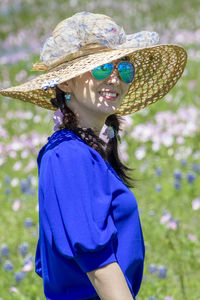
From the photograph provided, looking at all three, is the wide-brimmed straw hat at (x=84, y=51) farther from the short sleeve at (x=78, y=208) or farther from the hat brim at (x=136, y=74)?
the short sleeve at (x=78, y=208)

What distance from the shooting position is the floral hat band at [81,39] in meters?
1.85

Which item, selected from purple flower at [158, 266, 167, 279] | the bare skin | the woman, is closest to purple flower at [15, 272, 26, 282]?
purple flower at [158, 266, 167, 279]

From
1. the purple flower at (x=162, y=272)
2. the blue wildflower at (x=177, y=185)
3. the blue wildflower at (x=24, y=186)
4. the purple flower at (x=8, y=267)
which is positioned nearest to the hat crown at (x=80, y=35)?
the purple flower at (x=162, y=272)

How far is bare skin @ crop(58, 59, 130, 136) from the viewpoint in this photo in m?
1.82

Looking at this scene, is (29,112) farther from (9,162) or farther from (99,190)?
(99,190)

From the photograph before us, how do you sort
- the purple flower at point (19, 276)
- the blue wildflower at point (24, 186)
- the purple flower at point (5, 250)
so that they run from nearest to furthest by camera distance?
the purple flower at point (19, 276) < the purple flower at point (5, 250) < the blue wildflower at point (24, 186)

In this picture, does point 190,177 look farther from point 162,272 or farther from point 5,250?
point 5,250

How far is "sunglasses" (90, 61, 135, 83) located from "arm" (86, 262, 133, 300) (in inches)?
25.4

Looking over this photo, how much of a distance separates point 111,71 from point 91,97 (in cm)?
11

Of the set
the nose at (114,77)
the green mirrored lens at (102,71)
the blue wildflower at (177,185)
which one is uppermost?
the green mirrored lens at (102,71)

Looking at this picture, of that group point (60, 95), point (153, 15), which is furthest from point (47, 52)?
point (153, 15)

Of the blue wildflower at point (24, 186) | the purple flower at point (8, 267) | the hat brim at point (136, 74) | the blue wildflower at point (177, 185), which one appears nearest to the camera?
the hat brim at point (136, 74)

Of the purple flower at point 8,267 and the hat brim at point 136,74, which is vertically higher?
the hat brim at point 136,74

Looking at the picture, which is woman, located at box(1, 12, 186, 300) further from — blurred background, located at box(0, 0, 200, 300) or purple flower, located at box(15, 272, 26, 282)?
purple flower, located at box(15, 272, 26, 282)
